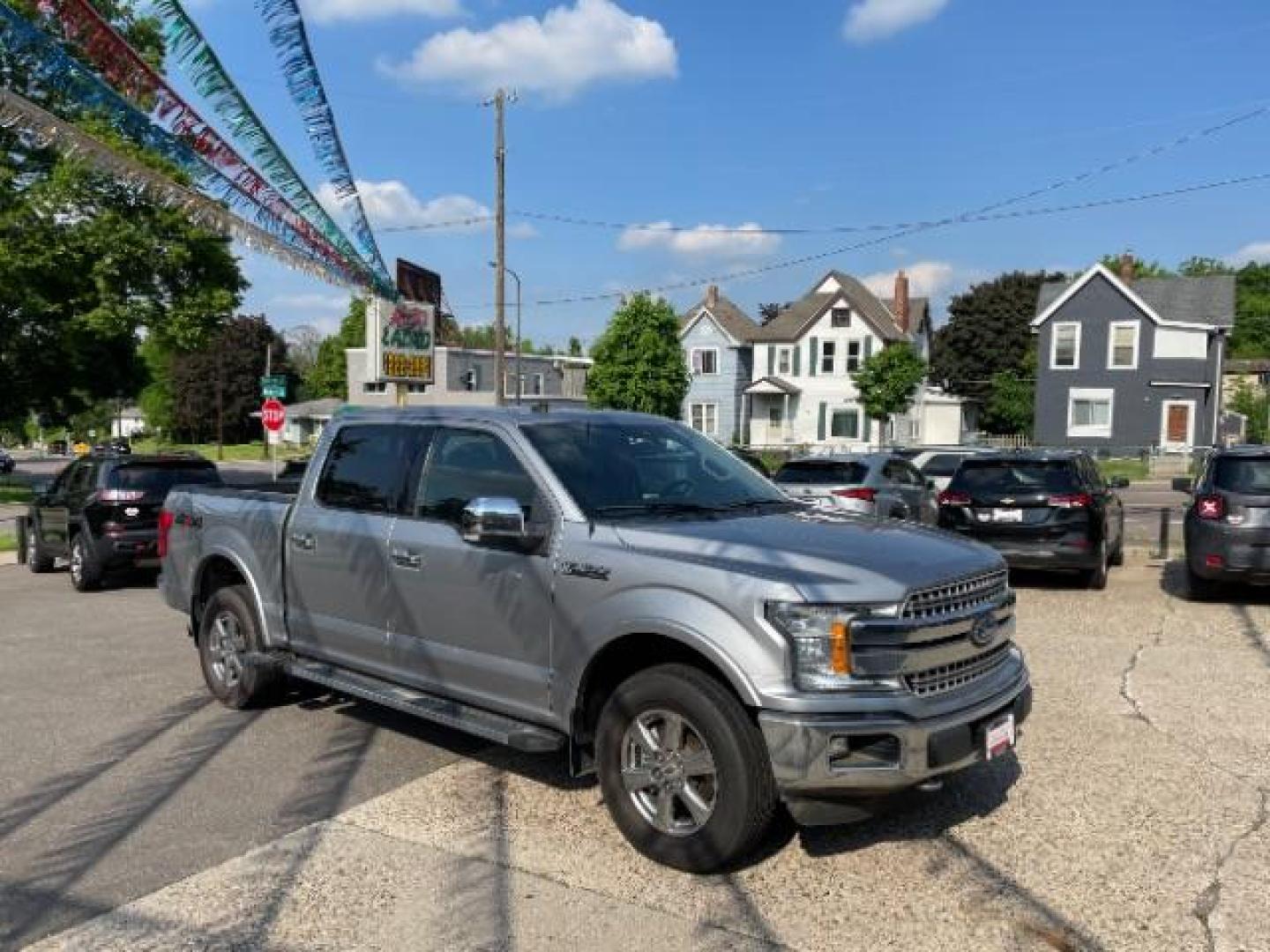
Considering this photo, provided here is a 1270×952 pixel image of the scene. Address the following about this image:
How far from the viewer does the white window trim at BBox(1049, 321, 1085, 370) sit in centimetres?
4612

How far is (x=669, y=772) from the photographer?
169 inches

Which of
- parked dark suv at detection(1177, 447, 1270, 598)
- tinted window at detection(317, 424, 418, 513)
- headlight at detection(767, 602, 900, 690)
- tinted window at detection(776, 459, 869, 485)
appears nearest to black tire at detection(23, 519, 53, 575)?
tinted window at detection(776, 459, 869, 485)

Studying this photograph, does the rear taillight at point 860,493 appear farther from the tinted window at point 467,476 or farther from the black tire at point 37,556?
the black tire at point 37,556

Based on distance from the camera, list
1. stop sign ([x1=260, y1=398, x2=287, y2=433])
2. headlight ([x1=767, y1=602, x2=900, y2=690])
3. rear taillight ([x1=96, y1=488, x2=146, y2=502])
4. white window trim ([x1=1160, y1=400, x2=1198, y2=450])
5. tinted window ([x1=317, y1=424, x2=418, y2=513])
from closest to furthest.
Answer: headlight ([x1=767, y1=602, x2=900, y2=690])
tinted window ([x1=317, y1=424, x2=418, y2=513])
rear taillight ([x1=96, y1=488, x2=146, y2=502])
stop sign ([x1=260, y1=398, x2=287, y2=433])
white window trim ([x1=1160, y1=400, x2=1198, y2=450])

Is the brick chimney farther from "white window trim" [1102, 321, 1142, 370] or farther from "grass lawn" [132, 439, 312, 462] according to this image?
"grass lawn" [132, 439, 312, 462]

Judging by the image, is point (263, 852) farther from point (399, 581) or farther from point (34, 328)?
point (34, 328)

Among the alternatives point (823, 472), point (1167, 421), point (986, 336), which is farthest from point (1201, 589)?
point (986, 336)

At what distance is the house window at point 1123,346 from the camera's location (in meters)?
45.0

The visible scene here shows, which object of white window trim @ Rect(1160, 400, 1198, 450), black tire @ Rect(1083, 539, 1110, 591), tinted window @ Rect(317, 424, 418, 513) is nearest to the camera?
tinted window @ Rect(317, 424, 418, 513)

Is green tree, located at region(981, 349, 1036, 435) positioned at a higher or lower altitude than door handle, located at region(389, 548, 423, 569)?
higher

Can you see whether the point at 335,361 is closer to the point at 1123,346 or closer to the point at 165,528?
the point at 1123,346

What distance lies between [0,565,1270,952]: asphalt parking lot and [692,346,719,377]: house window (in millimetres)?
48058

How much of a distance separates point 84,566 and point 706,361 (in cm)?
4426

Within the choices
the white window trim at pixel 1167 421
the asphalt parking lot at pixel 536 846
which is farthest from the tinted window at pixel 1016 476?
the white window trim at pixel 1167 421
